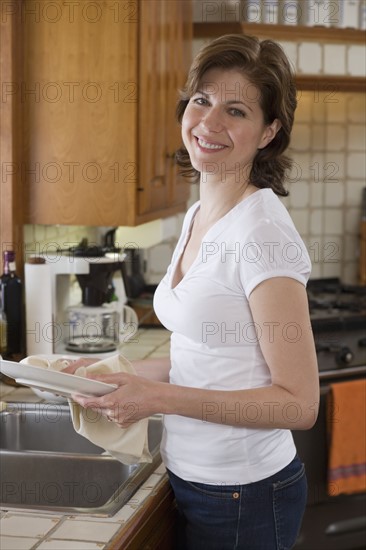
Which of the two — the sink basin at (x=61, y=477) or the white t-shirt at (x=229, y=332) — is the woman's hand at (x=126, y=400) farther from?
the sink basin at (x=61, y=477)

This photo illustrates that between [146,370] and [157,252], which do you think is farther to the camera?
[157,252]

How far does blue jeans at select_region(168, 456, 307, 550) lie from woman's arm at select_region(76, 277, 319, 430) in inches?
6.2

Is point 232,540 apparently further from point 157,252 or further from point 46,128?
point 157,252

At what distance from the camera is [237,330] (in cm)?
142

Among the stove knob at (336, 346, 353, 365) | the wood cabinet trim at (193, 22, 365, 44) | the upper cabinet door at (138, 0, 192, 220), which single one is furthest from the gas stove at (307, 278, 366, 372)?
the wood cabinet trim at (193, 22, 365, 44)

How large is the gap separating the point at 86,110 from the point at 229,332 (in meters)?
1.19

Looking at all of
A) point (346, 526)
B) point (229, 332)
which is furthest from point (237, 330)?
point (346, 526)

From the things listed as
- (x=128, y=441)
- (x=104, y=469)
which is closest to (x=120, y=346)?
(x=104, y=469)

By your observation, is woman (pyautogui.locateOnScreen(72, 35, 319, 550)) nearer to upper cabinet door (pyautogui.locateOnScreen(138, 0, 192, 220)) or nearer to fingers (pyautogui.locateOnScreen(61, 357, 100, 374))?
fingers (pyautogui.locateOnScreen(61, 357, 100, 374))

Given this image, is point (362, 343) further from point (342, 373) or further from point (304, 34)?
point (304, 34)

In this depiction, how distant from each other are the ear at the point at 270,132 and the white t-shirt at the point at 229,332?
0.36ft

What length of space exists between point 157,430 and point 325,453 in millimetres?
1101

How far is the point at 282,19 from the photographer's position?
3502mm

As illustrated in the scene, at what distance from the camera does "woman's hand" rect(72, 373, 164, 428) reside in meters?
1.36
